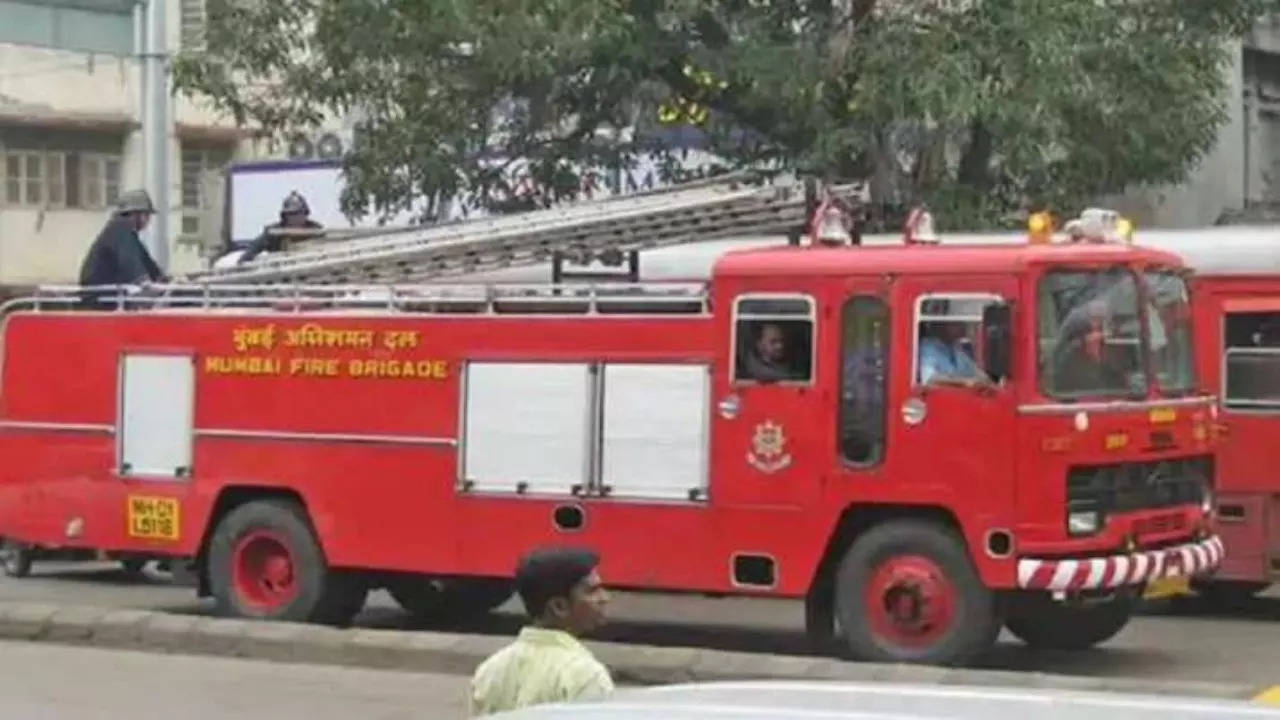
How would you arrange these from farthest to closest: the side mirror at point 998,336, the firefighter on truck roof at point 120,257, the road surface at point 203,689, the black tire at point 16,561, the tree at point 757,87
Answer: the black tire at point 16,561 → the firefighter on truck roof at point 120,257 → the tree at point 757,87 → the side mirror at point 998,336 → the road surface at point 203,689

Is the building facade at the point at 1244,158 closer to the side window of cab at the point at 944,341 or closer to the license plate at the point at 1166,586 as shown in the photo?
the license plate at the point at 1166,586

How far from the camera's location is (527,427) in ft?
43.5

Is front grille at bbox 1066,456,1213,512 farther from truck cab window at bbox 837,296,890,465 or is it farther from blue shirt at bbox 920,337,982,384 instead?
truck cab window at bbox 837,296,890,465

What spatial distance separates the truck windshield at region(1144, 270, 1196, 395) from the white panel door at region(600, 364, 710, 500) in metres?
2.46

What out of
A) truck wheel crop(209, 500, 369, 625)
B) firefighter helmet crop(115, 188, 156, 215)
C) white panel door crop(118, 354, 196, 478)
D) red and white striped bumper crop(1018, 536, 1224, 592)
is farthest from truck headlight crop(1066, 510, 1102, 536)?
firefighter helmet crop(115, 188, 156, 215)

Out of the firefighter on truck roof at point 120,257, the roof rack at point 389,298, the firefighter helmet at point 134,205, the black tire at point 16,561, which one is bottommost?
the black tire at point 16,561

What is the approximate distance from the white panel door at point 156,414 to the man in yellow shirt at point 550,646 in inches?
378

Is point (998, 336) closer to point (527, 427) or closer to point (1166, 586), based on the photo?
point (1166, 586)

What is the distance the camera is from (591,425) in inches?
511

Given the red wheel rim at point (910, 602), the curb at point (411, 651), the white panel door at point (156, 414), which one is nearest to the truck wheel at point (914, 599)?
the red wheel rim at point (910, 602)

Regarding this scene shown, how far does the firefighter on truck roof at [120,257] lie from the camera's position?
15906mm

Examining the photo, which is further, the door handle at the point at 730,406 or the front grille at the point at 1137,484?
the door handle at the point at 730,406

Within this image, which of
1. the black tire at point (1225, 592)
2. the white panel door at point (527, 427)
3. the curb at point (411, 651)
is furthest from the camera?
the black tire at point (1225, 592)

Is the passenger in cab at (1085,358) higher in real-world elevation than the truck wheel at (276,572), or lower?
higher
